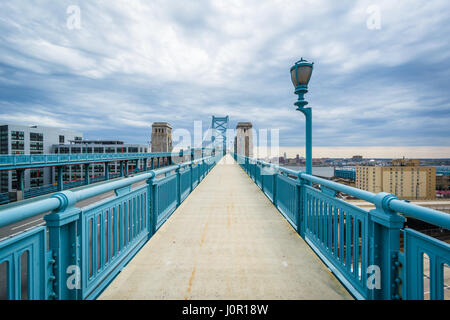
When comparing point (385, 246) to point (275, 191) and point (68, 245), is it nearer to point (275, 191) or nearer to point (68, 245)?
point (68, 245)

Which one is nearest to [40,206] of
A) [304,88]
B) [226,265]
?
[226,265]

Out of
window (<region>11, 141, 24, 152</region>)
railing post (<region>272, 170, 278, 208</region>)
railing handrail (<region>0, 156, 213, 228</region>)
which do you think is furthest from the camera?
window (<region>11, 141, 24, 152</region>)

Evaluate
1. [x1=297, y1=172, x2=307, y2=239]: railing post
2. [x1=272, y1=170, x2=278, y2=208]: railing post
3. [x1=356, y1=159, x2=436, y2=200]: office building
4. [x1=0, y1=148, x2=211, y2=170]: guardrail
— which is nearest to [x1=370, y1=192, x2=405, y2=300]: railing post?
[x1=297, y1=172, x2=307, y2=239]: railing post

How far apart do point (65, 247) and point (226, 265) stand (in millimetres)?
1910

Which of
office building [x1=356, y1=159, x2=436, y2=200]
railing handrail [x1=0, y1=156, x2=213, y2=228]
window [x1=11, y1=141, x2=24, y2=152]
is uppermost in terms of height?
window [x1=11, y1=141, x2=24, y2=152]

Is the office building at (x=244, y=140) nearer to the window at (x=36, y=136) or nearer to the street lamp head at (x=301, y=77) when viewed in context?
the street lamp head at (x=301, y=77)

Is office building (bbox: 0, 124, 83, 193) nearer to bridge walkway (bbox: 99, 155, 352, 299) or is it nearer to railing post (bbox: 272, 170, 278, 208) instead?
railing post (bbox: 272, 170, 278, 208)

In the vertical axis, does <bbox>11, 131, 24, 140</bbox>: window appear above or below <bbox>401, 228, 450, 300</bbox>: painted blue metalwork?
above

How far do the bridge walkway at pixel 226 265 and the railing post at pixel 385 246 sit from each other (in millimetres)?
565

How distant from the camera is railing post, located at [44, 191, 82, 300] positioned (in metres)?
1.77

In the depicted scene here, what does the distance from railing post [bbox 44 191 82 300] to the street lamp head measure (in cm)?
397
